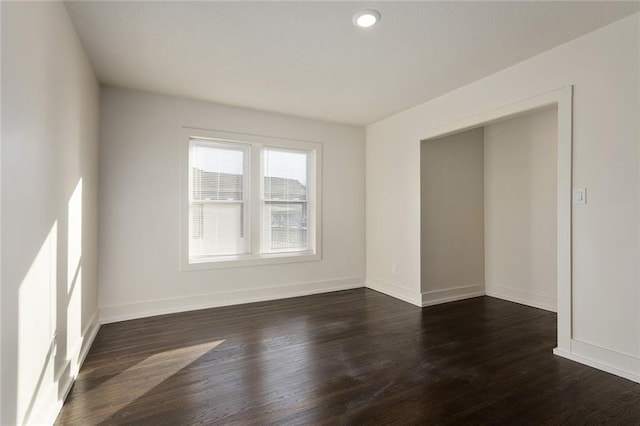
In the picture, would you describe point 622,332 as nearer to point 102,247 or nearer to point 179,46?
point 179,46

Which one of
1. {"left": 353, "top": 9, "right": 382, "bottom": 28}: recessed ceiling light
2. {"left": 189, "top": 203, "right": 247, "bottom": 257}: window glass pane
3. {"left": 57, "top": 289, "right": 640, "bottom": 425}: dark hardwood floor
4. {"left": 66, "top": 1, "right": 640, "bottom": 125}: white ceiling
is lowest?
{"left": 57, "top": 289, "right": 640, "bottom": 425}: dark hardwood floor

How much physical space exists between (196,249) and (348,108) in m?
2.72

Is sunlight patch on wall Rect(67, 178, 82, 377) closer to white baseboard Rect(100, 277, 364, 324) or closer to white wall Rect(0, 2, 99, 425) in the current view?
white wall Rect(0, 2, 99, 425)

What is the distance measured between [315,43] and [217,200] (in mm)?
2411

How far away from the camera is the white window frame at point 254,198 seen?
3.99 metres

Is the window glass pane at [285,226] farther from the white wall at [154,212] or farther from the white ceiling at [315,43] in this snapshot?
the white ceiling at [315,43]

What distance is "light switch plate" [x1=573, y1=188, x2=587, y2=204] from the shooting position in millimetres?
2580

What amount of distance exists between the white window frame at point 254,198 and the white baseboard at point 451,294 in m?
1.62

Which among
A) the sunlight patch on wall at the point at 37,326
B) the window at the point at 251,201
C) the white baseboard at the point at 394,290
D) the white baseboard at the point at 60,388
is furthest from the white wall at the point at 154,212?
the sunlight patch on wall at the point at 37,326

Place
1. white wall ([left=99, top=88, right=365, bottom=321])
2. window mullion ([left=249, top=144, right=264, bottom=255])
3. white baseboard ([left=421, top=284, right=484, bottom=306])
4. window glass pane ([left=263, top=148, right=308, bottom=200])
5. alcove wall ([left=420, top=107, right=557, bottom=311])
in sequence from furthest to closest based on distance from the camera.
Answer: window glass pane ([left=263, top=148, right=308, bottom=200]) → window mullion ([left=249, top=144, right=264, bottom=255]) → white baseboard ([left=421, top=284, right=484, bottom=306]) → alcove wall ([left=420, top=107, right=557, bottom=311]) → white wall ([left=99, top=88, right=365, bottom=321])

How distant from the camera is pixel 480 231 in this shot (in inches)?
187

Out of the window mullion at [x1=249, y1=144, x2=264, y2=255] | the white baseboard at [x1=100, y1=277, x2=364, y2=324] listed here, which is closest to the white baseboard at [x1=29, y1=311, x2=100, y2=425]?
the white baseboard at [x1=100, y1=277, x2=364, y2=324]

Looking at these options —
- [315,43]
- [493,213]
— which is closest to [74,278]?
[315,43]

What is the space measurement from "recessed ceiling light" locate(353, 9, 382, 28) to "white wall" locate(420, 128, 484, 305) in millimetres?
2170
